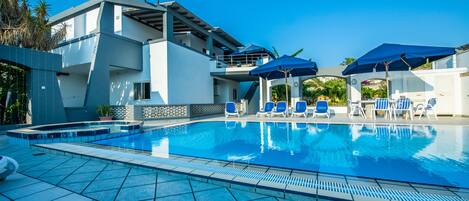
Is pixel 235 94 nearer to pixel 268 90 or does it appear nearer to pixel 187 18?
pixel 268 90

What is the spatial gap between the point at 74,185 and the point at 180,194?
57.2 inches

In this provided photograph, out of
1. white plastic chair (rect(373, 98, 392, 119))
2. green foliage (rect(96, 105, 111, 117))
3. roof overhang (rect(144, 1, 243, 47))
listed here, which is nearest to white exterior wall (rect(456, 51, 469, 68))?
white plastic chair (rect(373, 98, 392, 119))

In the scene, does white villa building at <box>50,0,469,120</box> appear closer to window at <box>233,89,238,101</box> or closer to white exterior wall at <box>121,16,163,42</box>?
white exterior wall at <box>121,16,163,42</box>

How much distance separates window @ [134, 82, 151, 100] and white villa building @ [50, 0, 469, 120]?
0.02 m

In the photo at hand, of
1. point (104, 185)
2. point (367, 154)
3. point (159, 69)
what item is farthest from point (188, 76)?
point (104, 185)

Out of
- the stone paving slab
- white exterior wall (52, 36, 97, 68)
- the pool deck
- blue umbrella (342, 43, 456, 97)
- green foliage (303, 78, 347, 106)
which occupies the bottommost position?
the stone paving slab

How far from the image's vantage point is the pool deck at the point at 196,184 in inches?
90.7

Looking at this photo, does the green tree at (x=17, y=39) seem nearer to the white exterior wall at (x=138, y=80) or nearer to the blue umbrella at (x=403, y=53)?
the white exterior wall at (x=138, y=80)

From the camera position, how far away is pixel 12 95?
8750mm

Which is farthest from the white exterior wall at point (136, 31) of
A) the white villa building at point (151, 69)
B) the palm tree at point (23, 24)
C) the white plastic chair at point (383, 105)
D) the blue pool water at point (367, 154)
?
the white plastic chair at point (383, 105)

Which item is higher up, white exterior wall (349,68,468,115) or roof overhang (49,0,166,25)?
roof overhang (49,0,166,25)

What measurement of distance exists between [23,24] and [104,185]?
1105cm

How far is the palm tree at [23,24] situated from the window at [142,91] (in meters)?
4.72

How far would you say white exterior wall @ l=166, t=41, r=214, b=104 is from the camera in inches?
508
